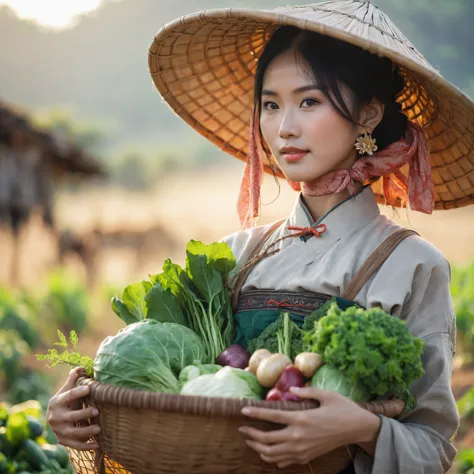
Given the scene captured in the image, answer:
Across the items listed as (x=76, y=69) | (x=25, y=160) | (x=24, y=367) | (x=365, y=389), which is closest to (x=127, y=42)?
(x=76, y=69)

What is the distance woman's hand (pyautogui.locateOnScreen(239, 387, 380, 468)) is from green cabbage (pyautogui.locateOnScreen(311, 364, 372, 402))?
52mm

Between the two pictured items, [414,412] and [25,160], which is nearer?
[414,412]

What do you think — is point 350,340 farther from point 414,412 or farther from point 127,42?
point 127,42

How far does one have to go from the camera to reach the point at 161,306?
9.14 feet

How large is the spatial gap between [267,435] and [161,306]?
0.80 meters

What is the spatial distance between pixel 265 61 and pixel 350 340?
4.21 feet

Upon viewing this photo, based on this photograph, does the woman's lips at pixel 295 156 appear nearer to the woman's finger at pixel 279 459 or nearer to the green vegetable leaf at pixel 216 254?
the green vegetable leaf at pixel 216 254

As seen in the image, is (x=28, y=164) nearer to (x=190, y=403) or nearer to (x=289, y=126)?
(x=289, y=126)

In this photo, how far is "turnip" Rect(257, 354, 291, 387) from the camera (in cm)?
230

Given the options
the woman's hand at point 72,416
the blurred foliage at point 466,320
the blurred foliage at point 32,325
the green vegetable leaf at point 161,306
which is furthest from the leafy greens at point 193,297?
the blurred foliage at point 466,320

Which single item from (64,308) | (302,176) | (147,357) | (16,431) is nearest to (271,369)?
(147,357)

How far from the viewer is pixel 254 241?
3252 millimetres

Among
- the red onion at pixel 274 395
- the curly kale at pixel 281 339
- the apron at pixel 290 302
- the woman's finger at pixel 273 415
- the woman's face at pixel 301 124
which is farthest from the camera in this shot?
the woman's face at pixel 301 124

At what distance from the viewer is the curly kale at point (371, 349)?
2211 mm
